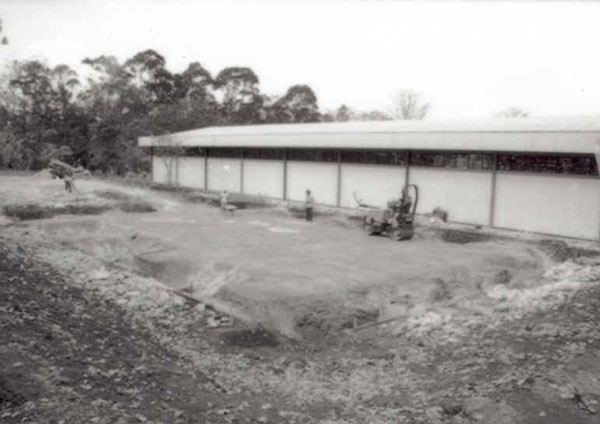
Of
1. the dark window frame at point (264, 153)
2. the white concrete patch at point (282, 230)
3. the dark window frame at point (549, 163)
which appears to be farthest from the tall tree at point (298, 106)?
the dark window frame at point (549, 163)

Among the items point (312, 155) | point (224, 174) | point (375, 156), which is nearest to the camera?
point (375, 156)

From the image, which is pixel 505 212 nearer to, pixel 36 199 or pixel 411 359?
pixel 411 359

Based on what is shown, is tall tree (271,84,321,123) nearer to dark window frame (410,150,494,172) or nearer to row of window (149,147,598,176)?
row of window (149,147,598,176)

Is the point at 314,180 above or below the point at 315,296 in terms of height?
above

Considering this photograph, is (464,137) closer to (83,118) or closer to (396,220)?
(396,220)

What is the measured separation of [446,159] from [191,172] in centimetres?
1875

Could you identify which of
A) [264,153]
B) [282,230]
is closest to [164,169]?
[264,153]

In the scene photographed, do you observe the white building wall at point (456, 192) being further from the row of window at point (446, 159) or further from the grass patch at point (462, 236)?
the grass patch at point (462, 236)

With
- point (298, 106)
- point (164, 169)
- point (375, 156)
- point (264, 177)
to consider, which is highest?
point (298, 106)

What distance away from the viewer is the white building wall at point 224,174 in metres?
31.0

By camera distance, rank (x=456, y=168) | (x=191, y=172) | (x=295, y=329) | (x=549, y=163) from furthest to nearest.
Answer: (x=191, y=172)
(x=456, y=168)
(x=549, y=163)
(x=295, y=329)

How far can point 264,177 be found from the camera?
29.0 metres

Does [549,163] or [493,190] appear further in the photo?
[493,190]

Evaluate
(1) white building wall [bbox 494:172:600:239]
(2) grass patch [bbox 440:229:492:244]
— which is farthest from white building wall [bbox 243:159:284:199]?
(1) white building wall [bbox 494:172:600:239]
